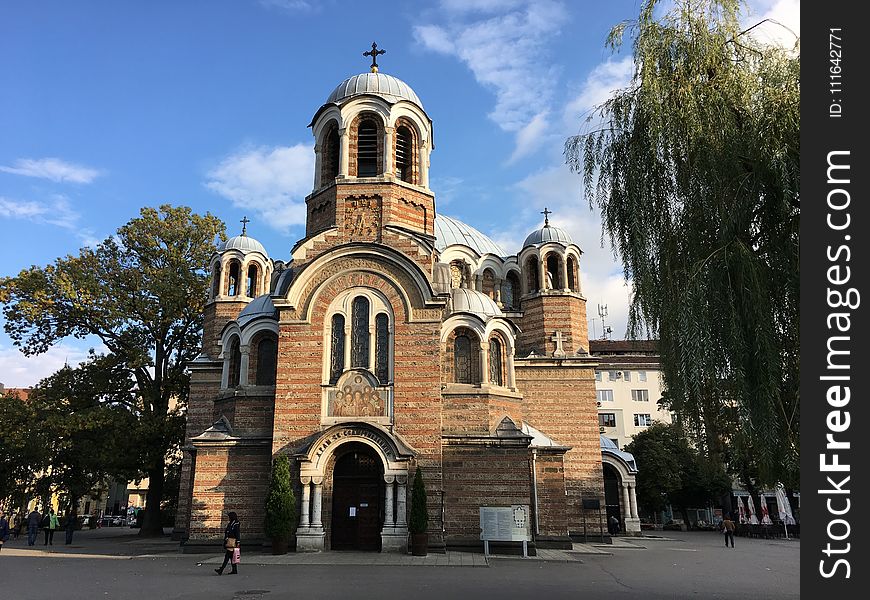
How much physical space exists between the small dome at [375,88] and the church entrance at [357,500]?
1178 centimetres

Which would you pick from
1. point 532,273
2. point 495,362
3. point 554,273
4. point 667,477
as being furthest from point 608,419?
point 495,362

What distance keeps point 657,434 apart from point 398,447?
28.8 meters

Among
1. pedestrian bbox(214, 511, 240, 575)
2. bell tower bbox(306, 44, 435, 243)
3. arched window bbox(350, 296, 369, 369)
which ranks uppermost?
bell tower bbox(306, 44, 435, 243)

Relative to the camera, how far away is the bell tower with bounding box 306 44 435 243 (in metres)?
21.2

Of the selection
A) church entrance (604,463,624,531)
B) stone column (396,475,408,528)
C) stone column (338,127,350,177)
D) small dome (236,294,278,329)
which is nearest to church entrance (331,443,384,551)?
stone column (396,475,408,528)

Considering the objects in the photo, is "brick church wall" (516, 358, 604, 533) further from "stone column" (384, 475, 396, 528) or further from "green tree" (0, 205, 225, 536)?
"green tree" (0, 205, 225, 536)

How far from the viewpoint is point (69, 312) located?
26953 mm

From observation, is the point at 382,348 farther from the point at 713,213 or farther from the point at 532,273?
the point at 713,213

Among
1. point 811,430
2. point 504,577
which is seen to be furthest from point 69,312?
point 811,430

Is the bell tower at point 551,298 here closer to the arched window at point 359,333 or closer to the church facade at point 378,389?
the church facade at point 378,389

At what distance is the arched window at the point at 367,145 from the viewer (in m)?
22.5

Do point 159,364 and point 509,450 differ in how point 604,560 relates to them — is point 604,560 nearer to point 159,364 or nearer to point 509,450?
point 509,450

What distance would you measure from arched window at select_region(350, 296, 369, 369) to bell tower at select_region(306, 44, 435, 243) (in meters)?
2.15

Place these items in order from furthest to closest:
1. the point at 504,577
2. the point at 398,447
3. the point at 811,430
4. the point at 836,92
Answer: the point at 398,447 < the point at 504,577 < the point at 836,92 < the point at 811,430
